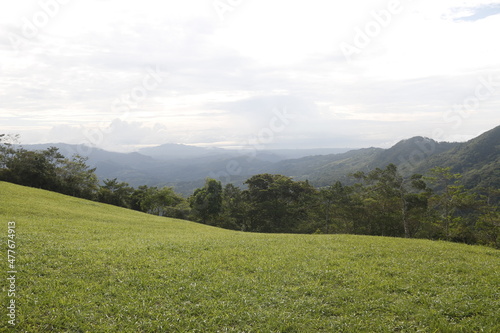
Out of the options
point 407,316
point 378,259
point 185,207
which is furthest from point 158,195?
point 407,316

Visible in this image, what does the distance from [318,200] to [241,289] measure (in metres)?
53.6

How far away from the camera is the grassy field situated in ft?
25.4

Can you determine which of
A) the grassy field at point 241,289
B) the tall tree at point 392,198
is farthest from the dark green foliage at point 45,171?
the tall tree at point 392,198

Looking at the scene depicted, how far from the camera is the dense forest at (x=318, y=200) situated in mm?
37562

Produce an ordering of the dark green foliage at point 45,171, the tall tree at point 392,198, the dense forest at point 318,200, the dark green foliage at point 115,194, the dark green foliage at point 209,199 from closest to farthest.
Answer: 1. the dense forest at point 318,200
2. the tall tree at point 392,198
3. the dark green foliage at point 45,171
4. the dark green foliage at point 209,199
5. the dark green foliage at point 115,194

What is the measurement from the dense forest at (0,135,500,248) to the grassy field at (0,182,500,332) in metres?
28.0

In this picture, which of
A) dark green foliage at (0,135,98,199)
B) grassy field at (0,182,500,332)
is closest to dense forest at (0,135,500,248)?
dark green foliage at (0,135,98,199)

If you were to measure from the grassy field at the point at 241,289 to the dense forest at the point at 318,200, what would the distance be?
28033mm

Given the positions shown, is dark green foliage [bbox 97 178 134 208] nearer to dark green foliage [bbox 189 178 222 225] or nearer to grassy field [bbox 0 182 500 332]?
dark green foliage [bbox 189 178 222 225]

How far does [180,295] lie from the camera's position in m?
9.34

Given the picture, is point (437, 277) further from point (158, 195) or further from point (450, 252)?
point (158, 195)

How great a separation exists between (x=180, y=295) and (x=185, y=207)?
73.3 m

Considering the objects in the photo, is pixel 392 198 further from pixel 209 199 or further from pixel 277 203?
pixel 209 199

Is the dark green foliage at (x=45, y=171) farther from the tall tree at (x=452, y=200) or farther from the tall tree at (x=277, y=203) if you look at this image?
the tall tree at (x=452, y=200)
